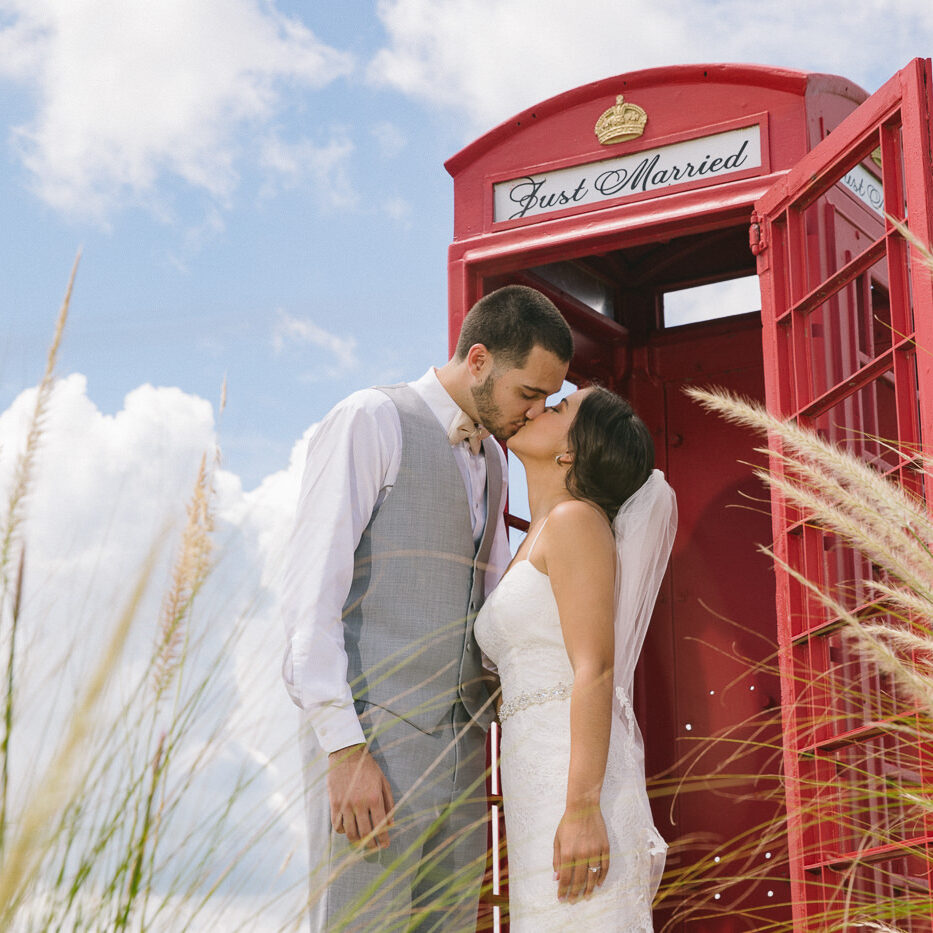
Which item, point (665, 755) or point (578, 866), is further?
point (665, 755)

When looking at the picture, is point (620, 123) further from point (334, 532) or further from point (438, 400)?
point (334, 532)

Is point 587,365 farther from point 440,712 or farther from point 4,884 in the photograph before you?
point 4,884

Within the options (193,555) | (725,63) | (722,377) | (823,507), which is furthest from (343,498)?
(722,377)

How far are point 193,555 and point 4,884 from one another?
14.2 inches

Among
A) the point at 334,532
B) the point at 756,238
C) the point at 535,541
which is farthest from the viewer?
the point at 756,238

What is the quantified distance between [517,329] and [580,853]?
1348 mm

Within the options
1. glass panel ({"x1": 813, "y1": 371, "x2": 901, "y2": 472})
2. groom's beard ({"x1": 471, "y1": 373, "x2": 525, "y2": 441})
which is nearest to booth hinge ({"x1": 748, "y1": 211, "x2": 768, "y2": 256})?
glass panel ({"x1": 813, "y1": 371, "x2": 901, "y2": 472})

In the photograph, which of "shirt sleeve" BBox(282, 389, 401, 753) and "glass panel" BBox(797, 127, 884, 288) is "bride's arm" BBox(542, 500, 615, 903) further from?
"glass panel" BBox(797, 127, 884, 288)

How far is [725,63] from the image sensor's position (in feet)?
13.2

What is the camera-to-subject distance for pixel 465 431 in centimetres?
314

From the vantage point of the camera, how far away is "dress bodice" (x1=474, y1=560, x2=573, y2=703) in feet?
9.87

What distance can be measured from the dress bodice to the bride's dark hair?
0.94 ft

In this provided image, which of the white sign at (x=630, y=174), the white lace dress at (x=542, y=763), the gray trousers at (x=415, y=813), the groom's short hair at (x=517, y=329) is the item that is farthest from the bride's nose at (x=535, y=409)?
the white sign at (x=630, y=174)

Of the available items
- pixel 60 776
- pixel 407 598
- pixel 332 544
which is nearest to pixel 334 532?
pixel 332 544
